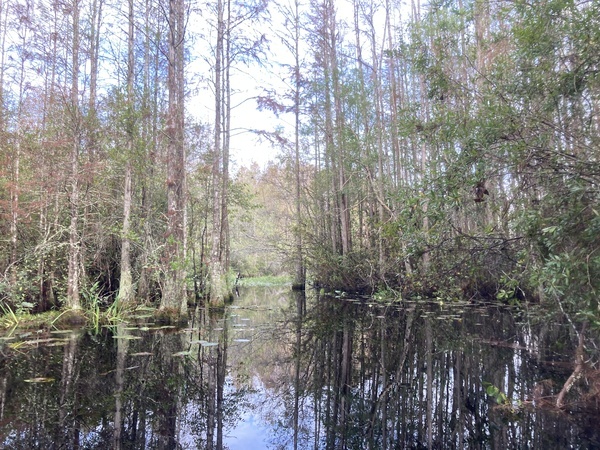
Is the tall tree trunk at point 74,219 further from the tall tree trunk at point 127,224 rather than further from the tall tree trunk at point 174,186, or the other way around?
the tall tree trunk at point 174,186

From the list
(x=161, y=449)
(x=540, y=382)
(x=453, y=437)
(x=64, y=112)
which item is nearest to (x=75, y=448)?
(x=161, y=449)

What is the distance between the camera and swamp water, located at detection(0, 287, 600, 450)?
264 centimetres

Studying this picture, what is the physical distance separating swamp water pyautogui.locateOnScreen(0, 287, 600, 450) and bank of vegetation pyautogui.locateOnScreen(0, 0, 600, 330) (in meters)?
0.91

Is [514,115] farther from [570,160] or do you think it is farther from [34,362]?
[34,362]

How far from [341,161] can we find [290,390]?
1033 cm

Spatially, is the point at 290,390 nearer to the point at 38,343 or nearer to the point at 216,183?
the point at 38,343

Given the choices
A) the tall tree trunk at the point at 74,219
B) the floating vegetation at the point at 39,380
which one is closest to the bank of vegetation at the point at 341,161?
the tall tree trunk at the point at 74,219

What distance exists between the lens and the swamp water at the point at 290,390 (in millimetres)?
2643

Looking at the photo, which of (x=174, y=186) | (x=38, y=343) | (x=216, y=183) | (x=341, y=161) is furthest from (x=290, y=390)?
(x=341, y=161)

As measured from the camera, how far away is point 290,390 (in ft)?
12.1

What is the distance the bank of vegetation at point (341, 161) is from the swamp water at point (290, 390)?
3.00 feet

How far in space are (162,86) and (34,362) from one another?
1092 cm

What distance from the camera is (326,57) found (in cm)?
1471

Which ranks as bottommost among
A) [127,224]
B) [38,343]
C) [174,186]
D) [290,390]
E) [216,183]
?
[290,390]
